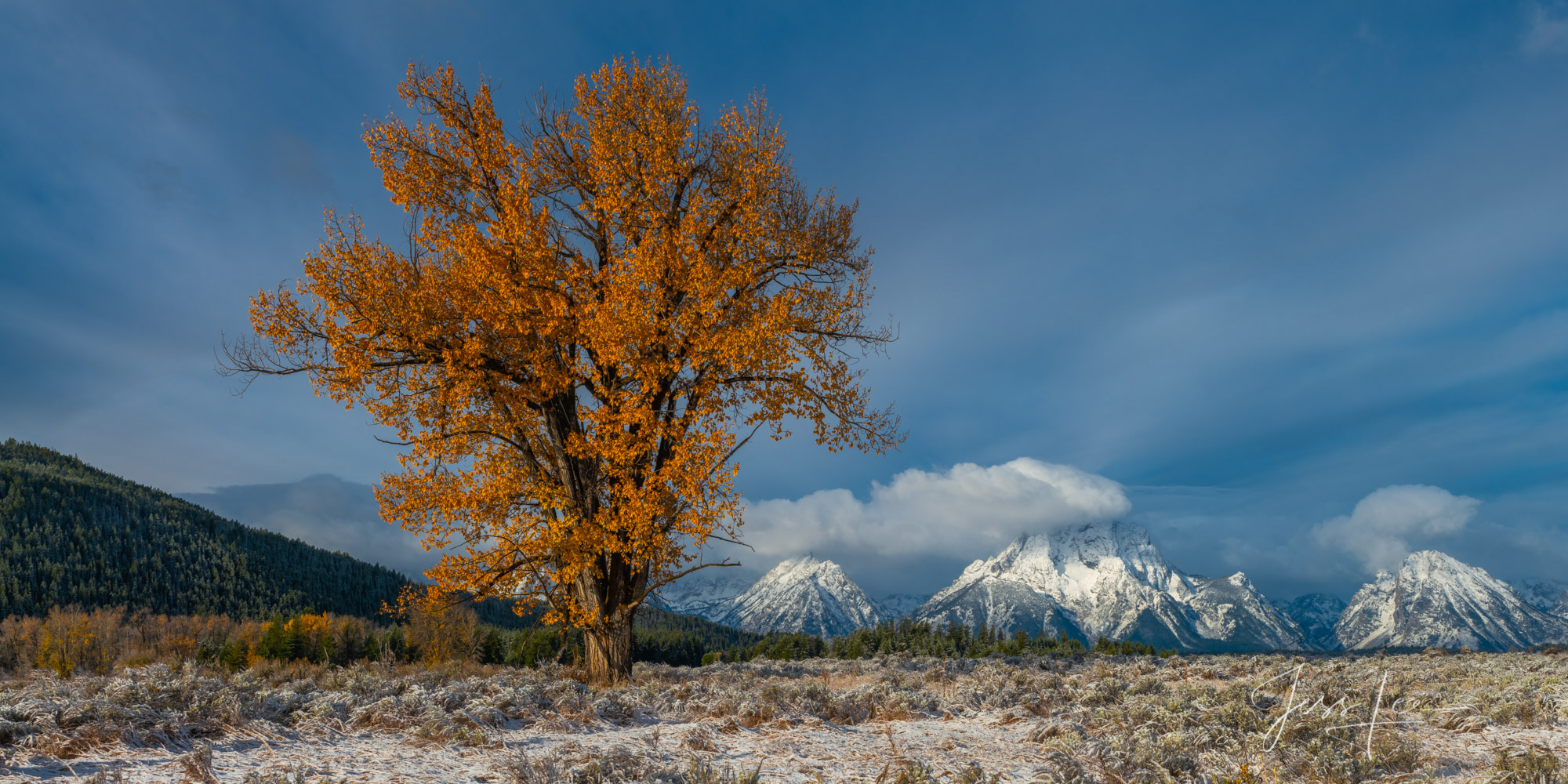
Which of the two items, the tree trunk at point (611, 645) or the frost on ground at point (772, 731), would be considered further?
the tree trunk at point (611, 645)

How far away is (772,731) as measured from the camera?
8047mm

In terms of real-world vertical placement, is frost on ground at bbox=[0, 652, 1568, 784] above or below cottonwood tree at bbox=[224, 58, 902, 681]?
below

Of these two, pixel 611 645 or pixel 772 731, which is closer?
pixel 772 731

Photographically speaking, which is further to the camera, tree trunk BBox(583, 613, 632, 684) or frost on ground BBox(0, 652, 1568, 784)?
tree trunk BBox(583, 613, 632, 684)

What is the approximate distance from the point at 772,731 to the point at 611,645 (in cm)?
785

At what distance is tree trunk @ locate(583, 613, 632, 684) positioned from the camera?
48.8 ft

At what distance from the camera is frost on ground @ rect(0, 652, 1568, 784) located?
6074mm

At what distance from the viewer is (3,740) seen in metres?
6.24

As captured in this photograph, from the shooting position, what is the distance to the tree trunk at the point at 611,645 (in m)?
14.9

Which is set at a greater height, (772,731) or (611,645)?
(611,645)

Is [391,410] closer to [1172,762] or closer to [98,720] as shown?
[98,720]

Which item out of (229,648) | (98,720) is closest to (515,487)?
(98,720)

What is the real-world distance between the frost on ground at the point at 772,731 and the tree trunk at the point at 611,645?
393 cm

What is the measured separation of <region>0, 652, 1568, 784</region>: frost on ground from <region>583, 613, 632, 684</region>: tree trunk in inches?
155
